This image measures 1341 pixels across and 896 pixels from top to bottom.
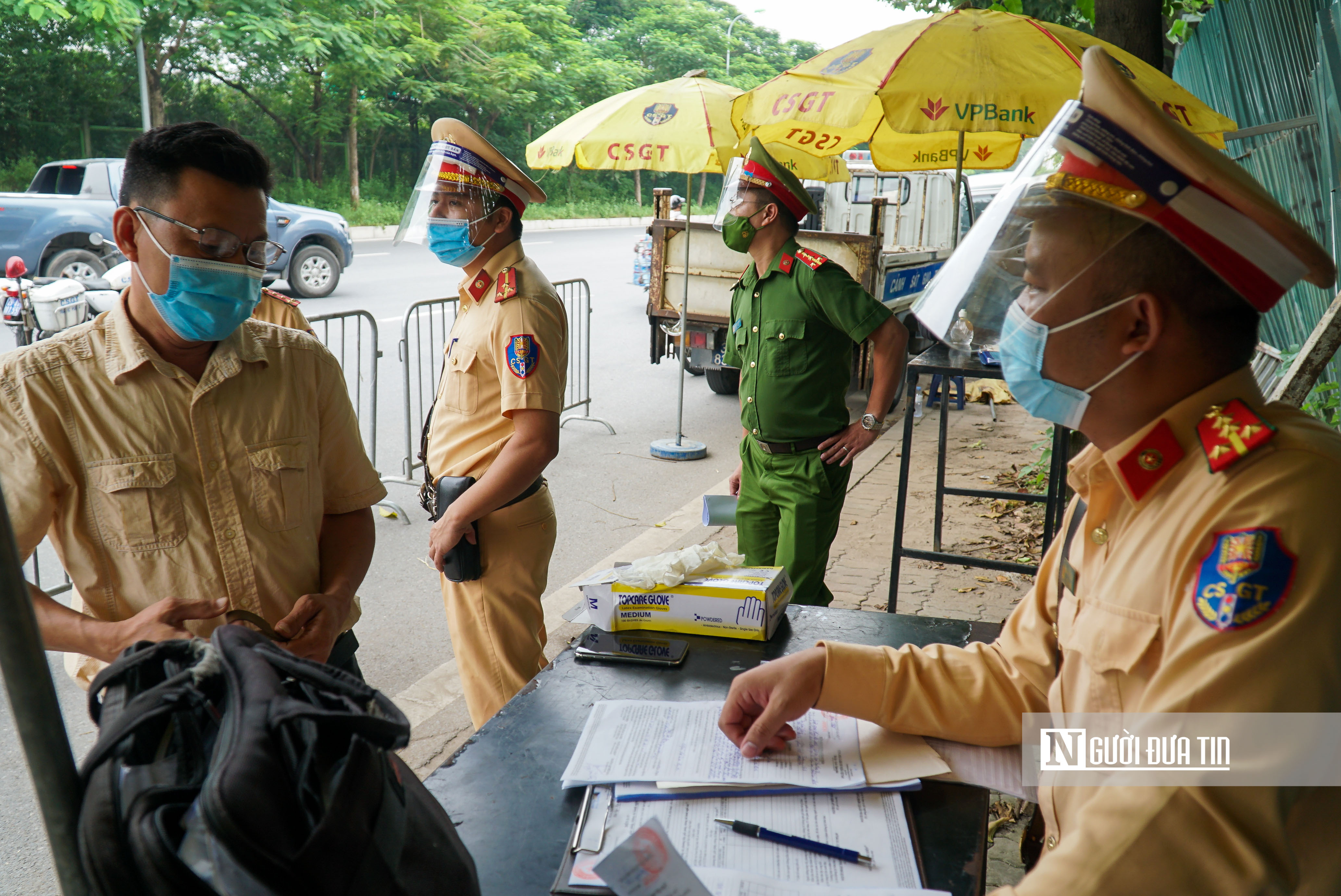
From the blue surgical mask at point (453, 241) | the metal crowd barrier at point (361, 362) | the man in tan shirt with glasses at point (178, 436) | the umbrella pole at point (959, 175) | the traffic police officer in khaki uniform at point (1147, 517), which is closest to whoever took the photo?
the traffic police officer in khaki uniform at point (1147, 517)

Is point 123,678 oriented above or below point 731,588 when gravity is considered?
above

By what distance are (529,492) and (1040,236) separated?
1.97m

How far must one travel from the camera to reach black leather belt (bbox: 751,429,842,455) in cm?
389

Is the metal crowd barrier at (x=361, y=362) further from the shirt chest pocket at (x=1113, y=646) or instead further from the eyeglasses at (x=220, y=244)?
the shirt chest pocket at (x=1113, y=646)

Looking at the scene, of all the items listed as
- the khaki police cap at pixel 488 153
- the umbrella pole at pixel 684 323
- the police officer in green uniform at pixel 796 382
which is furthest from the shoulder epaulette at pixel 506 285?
the umbrella pole at pixel 684 323

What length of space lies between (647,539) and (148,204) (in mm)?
4110

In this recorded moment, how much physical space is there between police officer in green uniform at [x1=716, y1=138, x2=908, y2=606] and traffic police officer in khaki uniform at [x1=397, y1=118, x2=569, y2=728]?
1.18 metres

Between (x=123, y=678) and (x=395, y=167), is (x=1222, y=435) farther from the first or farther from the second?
(x=395, y=167)

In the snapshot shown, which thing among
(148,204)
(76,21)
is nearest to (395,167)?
(76,21)

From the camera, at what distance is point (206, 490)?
1875mm

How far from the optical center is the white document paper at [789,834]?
123 cm

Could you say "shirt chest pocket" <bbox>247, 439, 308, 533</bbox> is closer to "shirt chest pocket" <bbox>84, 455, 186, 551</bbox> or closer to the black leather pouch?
"shirt chest pocket" <bbox>84, 455, 186, 551</bbox>

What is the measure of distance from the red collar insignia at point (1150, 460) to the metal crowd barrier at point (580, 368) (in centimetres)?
529

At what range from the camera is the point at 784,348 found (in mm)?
3932
